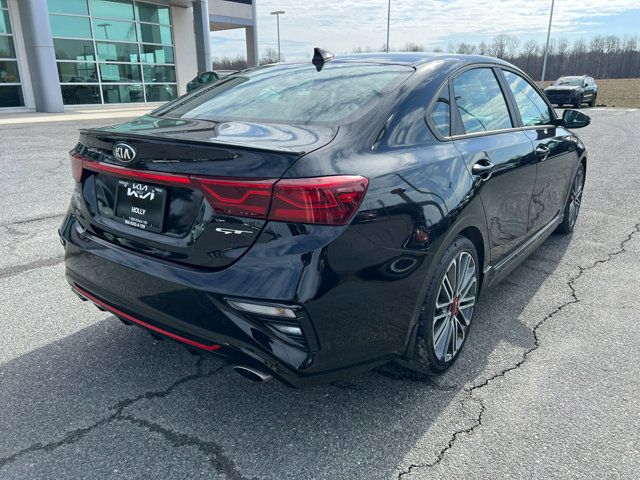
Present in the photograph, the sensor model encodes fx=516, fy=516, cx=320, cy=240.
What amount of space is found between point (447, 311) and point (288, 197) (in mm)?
1223

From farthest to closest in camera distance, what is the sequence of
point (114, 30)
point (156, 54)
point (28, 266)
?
point (156, 54) → point (114, 30) → point (28, 266)

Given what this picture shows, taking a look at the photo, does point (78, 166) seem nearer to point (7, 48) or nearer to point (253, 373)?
point (253, 373)

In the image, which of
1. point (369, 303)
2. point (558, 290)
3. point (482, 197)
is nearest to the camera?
point (369, 303)

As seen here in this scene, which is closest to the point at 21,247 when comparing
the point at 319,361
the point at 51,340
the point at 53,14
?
the point at 51,340

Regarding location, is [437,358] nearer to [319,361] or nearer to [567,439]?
[567,439]

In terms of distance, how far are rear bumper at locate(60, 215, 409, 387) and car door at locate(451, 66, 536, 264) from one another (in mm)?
1125

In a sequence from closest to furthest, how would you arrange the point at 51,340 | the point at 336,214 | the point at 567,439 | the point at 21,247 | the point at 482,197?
the point at 336,214
the point at 567,439
the point at 482,197
the point at 51,340
the point at 21,247

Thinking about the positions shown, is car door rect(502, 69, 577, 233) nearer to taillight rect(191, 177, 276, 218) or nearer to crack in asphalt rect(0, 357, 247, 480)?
taillight rect(191, 177, 276, 218)

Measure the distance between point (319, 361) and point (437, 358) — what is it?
870mm

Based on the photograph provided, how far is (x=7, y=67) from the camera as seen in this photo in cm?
1745

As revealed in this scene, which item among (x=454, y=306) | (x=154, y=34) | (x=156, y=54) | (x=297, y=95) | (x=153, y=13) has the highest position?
(x=153, y=13)

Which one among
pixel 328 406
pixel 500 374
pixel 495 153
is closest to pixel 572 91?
pixel 495 153

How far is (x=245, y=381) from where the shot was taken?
2.73 m

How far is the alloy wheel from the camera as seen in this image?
Answer: 265cm
